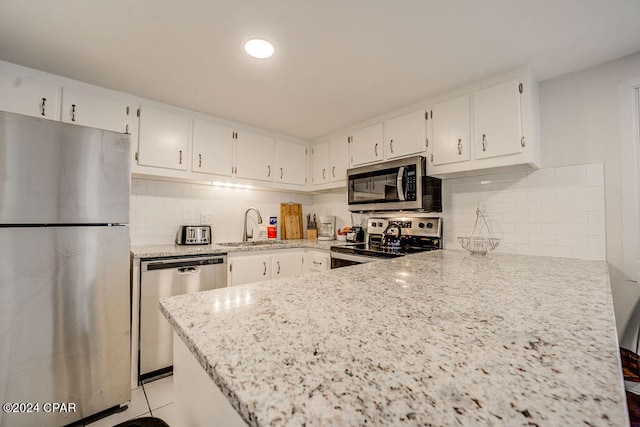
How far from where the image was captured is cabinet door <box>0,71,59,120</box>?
1.71 metres

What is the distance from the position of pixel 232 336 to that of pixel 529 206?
2282 millimetres

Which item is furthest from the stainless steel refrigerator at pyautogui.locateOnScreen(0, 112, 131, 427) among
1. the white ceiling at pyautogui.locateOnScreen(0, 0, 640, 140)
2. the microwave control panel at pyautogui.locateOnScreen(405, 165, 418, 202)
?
the microwave control panel at pyautogui.locateOnScreen(405, 165, 418, 202)

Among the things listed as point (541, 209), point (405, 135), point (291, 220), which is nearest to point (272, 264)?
point (291, 220)

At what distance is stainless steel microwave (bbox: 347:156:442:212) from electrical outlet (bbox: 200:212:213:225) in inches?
59.0

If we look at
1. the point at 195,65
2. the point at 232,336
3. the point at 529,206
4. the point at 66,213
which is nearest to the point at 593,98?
the point at 529,206

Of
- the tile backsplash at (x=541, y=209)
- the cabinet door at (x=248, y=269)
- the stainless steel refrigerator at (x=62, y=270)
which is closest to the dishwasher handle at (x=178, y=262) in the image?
the cabinet door at (x=248, y=269)

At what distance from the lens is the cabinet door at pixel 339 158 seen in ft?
9.54

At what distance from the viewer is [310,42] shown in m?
1.54

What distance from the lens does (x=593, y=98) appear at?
1.77 metres

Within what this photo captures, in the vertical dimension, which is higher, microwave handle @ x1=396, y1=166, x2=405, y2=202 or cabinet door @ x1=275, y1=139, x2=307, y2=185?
cabinet door @ x1=275, y1=139, x2=307, y2=185

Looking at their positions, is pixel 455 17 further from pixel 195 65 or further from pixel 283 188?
pixel 283 188

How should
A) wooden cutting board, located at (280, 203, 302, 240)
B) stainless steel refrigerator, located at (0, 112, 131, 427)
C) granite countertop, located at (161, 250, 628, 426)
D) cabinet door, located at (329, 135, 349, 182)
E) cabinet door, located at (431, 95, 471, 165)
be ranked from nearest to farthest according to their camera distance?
granite countertop, located at (161, 250, 628, 426)
stainless steel refrigerator, located at (0, 112, 131, 427)
cabinet door, located at (431, 95, 471, 165)
cabinet door, located at (329, 135, 349, 182)
wooden cutting board, located at (280, 203, 302, 240)

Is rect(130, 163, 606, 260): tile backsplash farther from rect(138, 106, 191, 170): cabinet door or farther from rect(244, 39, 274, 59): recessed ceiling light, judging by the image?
rect(244, 39, 274, 59): recessed ceiling light

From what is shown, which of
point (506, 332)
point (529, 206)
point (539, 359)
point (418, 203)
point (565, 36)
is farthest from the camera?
point (418, 203)
